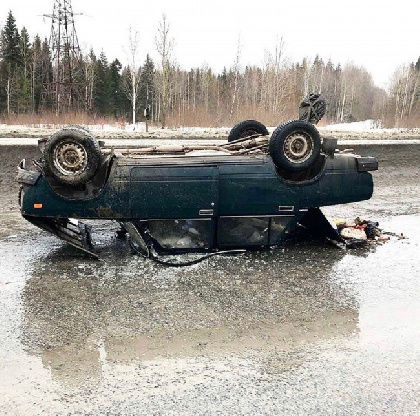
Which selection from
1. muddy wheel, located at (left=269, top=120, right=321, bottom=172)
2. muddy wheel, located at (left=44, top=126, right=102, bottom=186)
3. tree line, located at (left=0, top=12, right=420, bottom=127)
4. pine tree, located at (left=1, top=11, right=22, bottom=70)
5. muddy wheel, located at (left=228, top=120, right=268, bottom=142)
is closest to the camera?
muddy wheel, located at (left=44, top=126, right=102, bottom=186)

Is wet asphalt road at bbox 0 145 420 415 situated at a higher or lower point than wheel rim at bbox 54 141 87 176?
lower

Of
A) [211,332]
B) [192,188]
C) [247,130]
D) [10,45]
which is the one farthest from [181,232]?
[10,45]

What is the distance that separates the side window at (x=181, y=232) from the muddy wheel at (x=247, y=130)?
255cm

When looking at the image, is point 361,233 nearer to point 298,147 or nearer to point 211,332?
point 298,147

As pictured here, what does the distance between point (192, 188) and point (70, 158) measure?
153cm

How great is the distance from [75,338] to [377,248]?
15.7ft

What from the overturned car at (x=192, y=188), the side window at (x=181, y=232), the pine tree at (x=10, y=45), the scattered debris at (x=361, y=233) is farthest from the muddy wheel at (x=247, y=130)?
the pine tree at (x=10, y=45)

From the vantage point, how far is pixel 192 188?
5895mm

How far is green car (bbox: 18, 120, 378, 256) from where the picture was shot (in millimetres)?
5730

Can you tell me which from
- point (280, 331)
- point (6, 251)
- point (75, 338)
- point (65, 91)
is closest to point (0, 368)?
point (75, 338)

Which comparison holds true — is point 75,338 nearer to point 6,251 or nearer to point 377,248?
point 6,251

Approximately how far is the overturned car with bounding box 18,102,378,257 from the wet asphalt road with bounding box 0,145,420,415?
0.42 m

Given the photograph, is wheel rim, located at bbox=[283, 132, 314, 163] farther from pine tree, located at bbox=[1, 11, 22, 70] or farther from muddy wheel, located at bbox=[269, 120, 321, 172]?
Result: pine tree, located at bbox=[1, 11, 22, 70]

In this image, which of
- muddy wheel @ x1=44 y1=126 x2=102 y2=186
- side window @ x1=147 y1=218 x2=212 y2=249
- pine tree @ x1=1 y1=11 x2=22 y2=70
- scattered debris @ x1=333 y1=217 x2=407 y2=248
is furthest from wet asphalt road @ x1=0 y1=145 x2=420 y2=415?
pine tree @ x1=1 y1=11 x2=22 y2=70
